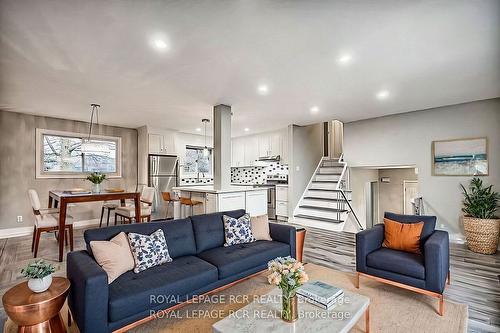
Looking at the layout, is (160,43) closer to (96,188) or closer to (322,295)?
(322,295)

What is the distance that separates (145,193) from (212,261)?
3.57m

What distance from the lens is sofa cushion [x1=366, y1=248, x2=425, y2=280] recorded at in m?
2.38

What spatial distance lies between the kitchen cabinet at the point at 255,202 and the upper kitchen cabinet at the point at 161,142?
11.4ft

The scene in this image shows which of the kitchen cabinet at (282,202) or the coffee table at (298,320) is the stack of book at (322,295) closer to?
the coffee table at (298,320)

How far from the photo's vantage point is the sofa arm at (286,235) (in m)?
3.13

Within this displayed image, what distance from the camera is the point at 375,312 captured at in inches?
89.0

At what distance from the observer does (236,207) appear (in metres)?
4.62

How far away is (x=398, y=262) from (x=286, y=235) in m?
1.24

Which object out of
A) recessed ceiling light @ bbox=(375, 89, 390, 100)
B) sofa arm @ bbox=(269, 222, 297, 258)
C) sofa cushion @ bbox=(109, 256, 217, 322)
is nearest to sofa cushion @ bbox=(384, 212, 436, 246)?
sofa arm @ bbox=(269, 222, 297, 258)

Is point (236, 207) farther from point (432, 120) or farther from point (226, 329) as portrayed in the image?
point (432, 120)

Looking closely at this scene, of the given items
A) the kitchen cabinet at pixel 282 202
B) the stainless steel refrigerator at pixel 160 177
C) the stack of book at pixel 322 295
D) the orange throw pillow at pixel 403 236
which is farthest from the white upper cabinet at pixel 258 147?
the stack of book at pixel 322 295

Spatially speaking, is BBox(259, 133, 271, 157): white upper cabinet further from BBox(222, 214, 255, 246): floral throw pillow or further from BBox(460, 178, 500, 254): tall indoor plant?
BBox(460, 178, 500, 254): tall indoor plant

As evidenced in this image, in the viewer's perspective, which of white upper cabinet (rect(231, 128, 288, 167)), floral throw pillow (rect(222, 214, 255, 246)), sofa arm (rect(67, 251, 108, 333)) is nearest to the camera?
sofa arm (rect(67, 251, 108, 333))

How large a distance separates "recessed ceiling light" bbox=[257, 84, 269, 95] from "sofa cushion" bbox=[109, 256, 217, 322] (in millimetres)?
2598
